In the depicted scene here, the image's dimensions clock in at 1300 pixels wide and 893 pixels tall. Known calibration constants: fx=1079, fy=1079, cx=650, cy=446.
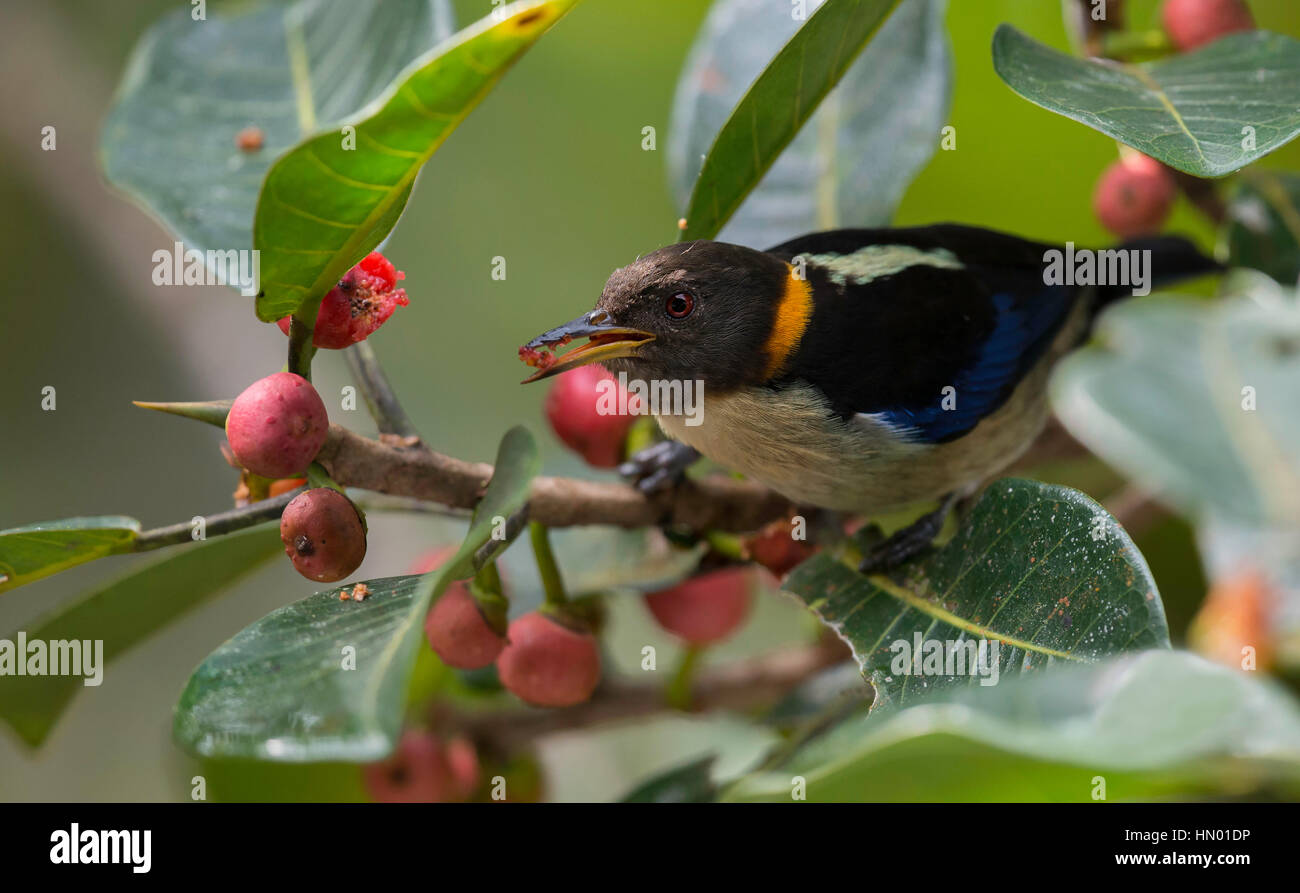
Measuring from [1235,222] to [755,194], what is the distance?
3.13 feet

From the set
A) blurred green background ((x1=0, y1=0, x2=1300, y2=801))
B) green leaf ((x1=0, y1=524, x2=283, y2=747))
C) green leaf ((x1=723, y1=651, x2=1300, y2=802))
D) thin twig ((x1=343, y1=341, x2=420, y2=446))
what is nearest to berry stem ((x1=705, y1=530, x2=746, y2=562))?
thin twig ((x1=343, y1=341, x2=420, y2=446))

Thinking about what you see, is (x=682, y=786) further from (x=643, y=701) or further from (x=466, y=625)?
(x=466, y=625)

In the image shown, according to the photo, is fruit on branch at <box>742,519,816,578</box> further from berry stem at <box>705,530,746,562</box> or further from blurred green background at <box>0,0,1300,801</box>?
blurred green background at <box>0,0,1300,801</box>

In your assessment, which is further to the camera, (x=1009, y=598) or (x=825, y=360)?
(x=825, y=360)

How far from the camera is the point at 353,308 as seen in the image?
1.36 metres

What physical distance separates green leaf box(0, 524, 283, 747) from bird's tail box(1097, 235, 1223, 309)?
187 centimetres

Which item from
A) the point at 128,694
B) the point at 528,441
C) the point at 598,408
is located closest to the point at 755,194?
the point at 598,408

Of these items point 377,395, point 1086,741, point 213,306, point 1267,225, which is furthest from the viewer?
point 213,306

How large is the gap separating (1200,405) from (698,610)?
1.46 metres

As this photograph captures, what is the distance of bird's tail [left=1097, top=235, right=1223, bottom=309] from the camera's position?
2.34m

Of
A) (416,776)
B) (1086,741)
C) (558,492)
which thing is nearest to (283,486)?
(558,492)

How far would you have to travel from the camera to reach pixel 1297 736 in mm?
769

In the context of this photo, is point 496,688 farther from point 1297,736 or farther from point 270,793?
point 1297,736
